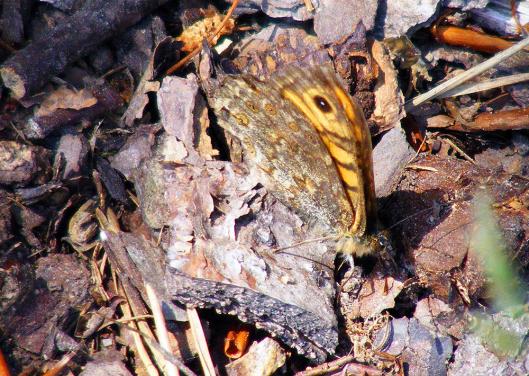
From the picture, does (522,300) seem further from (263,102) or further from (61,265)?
(61,265)

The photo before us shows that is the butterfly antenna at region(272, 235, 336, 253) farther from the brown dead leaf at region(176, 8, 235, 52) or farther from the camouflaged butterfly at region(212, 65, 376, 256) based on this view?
the brown dead leaf at region(176, 8, 235, 52)

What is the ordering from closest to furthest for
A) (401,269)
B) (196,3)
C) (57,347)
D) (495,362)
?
(57,347) → (495,362) → (401,269) → (196,3)

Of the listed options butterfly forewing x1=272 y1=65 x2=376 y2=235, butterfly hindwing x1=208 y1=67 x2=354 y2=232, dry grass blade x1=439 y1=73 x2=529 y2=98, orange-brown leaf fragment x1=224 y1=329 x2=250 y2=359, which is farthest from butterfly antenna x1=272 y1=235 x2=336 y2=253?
dry grass blade x1=439 y1=73 x2=529 y2=98

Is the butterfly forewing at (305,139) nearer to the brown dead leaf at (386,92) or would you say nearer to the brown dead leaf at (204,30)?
the brown dead leaf at (204,30)

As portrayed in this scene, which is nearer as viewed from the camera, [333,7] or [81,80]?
[81,80]

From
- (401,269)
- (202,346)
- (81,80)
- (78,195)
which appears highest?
(81,80)

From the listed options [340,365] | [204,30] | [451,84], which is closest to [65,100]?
[204,30]

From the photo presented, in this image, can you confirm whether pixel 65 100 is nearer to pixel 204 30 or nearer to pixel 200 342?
pixel 204 30

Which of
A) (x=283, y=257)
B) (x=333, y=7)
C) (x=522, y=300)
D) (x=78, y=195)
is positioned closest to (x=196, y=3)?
(x=333, y=7)
